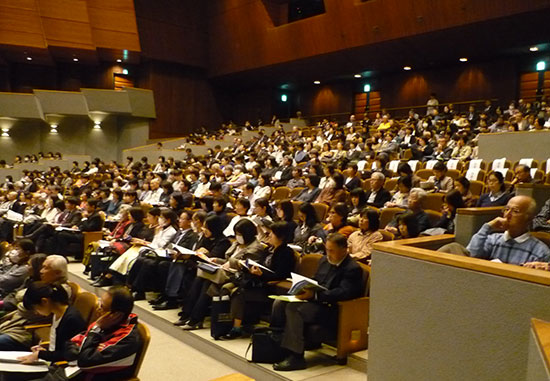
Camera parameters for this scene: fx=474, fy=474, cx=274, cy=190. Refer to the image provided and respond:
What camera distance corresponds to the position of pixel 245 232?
3947mm

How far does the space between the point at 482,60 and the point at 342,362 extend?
1331cm

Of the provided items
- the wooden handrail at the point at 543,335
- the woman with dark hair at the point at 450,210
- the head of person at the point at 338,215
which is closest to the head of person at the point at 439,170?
the woman with dark hair at the point at 450,210

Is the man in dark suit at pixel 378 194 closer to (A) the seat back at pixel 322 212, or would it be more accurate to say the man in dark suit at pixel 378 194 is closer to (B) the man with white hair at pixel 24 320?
(A) the seat back at pixel 322 212

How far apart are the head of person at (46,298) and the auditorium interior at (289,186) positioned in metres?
0.07

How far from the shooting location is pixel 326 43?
46.1 feet

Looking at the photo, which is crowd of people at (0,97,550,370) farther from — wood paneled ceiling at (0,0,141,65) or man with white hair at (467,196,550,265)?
wood paneled ceiling at (0,0,141,65)

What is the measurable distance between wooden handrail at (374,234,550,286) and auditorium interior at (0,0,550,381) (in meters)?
0.01

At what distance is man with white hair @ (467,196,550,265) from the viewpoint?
2.45 meters

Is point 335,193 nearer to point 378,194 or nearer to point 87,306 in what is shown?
point 378,194

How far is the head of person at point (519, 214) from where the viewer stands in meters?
2.45

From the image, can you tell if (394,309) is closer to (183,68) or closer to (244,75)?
(244,75)

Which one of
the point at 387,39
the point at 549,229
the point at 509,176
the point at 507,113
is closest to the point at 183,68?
the point at 387,39

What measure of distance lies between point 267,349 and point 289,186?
16.1 ft

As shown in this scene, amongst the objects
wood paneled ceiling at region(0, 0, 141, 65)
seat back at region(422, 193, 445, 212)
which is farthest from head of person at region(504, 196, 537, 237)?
wood paneled ceiling at region(0, 0, 141, 65)
